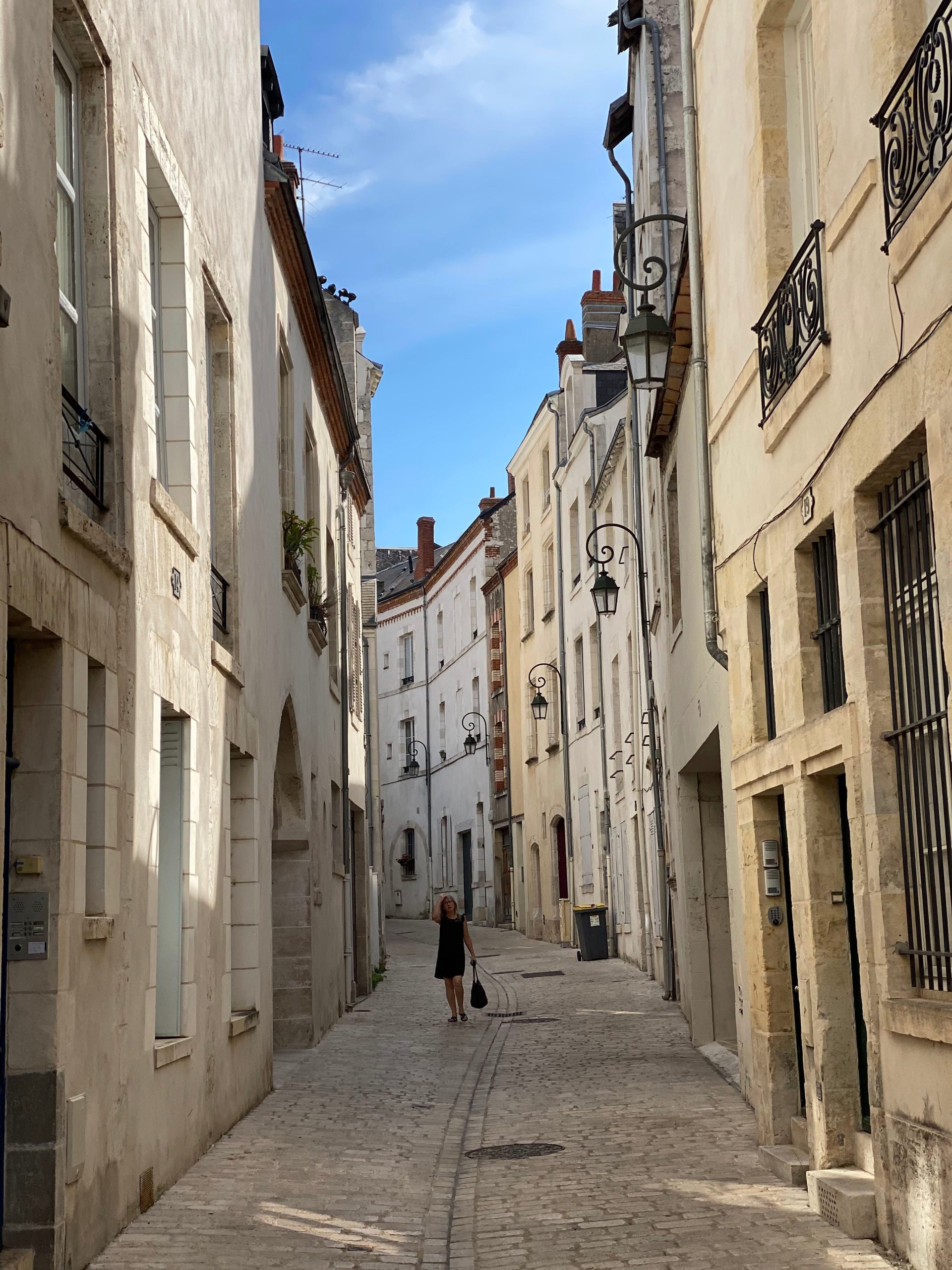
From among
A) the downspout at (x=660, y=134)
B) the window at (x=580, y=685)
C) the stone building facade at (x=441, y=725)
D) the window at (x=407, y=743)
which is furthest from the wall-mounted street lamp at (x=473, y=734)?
the downspout at (x=660, y=134)

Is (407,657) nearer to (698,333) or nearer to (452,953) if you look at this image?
(452,953)

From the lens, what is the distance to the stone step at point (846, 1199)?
6148 millimetres

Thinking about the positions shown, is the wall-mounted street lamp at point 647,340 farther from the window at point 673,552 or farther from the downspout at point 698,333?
the window at point 673,552

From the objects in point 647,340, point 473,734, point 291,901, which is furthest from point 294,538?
point 473,734

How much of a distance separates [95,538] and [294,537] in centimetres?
752

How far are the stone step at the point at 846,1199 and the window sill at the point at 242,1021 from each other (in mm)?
4382

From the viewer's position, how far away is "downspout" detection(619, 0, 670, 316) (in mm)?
14562

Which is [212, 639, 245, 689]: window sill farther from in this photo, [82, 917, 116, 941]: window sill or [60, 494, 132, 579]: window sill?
[82, 917, 116, 941]: window sill

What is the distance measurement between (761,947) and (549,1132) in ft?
6.50

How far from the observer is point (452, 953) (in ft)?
53.1

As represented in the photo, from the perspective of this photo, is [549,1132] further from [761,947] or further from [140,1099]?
[140,1099]

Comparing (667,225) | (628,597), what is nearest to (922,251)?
(667,225)

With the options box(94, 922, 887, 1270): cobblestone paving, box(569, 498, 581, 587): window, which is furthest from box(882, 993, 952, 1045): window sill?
box(569, 498, 581, 587): window

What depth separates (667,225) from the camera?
49.4 ft
